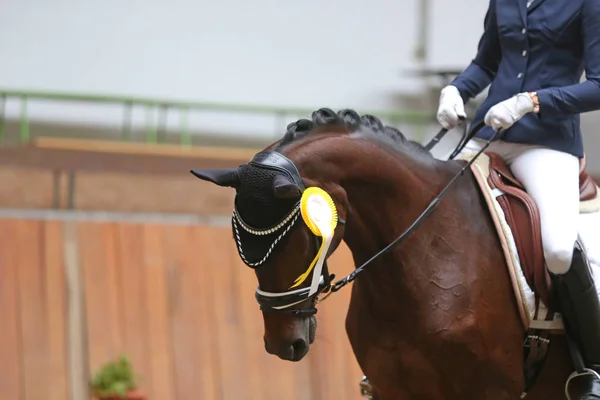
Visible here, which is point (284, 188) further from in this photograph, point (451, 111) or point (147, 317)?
point (147, 317)

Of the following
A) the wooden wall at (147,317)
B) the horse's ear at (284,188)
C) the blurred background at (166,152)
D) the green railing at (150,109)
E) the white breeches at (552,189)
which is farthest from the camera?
the green railing at (150,109)

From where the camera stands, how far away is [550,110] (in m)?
2.31

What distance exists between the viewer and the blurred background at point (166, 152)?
4.35m

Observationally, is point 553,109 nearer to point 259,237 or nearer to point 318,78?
point 259,237

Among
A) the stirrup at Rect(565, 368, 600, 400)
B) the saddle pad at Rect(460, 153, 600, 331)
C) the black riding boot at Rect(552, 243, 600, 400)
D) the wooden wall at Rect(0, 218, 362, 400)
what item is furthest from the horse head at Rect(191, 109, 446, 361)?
the wooden wall at Rect(0, 218, 362, 400)

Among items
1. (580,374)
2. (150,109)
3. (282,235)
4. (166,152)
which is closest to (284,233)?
(282,235)

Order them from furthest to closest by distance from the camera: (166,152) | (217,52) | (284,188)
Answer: (217,52) → (166,152) → (284,188)

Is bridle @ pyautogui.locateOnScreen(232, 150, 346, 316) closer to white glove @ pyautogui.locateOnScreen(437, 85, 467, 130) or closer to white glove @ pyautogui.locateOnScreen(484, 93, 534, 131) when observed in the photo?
white glove @ pyautogui.locateOnScreen(484, 93, 534, 131)

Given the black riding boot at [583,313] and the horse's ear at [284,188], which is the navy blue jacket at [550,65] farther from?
the horse's ear at [284,188]

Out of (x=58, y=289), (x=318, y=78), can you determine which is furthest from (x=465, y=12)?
(x=58, y=289)

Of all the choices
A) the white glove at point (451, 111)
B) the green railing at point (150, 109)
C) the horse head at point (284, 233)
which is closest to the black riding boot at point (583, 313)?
the white glove at point (451, 111)

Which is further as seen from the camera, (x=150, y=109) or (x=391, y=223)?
(x=150, y=109)

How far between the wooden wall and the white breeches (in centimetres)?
188

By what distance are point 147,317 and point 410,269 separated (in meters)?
2.53
